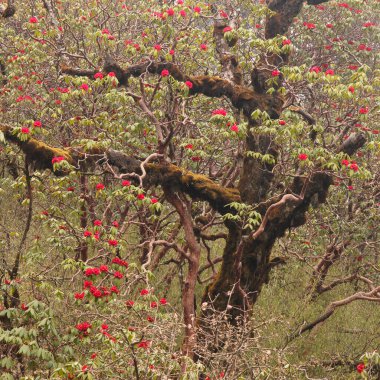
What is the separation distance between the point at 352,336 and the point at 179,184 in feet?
16.1

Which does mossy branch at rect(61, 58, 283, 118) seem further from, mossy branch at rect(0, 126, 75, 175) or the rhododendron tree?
mossy branch at rect(0, 126, 75, 175)

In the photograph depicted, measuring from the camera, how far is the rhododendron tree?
4.80m

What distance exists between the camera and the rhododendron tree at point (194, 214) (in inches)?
189

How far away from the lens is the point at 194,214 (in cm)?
1029

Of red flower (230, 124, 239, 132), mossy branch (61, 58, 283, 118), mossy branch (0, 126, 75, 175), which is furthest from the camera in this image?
mossy branch (61, 58, 283, 118)

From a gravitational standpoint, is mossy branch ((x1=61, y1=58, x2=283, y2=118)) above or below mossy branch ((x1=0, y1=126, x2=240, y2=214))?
above

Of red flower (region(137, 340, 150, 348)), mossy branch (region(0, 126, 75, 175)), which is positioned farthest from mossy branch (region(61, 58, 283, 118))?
red flower (region(137, 340, 150, 348))

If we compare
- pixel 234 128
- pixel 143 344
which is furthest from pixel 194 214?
pixel 143 344

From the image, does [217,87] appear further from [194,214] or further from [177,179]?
[194,214]

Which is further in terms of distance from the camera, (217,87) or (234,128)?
(217,87)

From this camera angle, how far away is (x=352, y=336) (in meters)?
9.31

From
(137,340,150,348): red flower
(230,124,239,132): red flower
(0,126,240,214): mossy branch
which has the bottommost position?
(137,340,150,348): red flower

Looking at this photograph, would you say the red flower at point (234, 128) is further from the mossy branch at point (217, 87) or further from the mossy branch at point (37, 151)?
the mossy branch at point (37, 151)

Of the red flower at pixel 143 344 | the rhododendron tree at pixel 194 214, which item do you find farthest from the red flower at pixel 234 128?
the red flower at pixel 143 344
